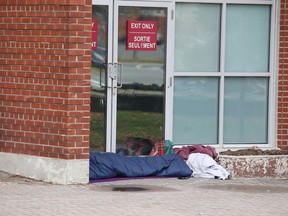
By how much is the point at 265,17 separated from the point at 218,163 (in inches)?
100

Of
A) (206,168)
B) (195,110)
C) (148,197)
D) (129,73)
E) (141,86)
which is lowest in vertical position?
(148,197)

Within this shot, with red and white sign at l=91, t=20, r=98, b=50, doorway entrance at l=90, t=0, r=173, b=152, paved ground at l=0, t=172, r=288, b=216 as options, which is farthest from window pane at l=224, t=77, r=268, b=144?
red and white sign at l=91, t=20, r=98, b=50

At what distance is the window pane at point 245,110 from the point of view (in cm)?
1597

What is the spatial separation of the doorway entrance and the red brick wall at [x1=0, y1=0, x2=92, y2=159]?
1.26 meters

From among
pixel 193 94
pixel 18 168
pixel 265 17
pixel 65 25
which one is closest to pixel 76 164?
pixel 18 168

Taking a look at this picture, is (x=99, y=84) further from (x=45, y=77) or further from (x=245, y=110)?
(x=245, y=110)

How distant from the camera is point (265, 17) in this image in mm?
16078

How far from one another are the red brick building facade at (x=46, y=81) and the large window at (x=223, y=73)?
→ 2.34m

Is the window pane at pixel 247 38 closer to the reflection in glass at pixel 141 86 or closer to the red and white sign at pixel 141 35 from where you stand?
the reflection in glass at pixel 141 86

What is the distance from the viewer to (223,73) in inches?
623

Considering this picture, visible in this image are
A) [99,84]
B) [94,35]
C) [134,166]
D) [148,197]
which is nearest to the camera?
[148,197]

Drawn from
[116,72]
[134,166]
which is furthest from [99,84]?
[134,166]

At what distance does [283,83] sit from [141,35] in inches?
93.9

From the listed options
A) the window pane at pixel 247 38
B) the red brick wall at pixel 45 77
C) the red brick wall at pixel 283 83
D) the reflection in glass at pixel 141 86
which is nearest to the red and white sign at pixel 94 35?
the reflection in glass at pixel 141 86
